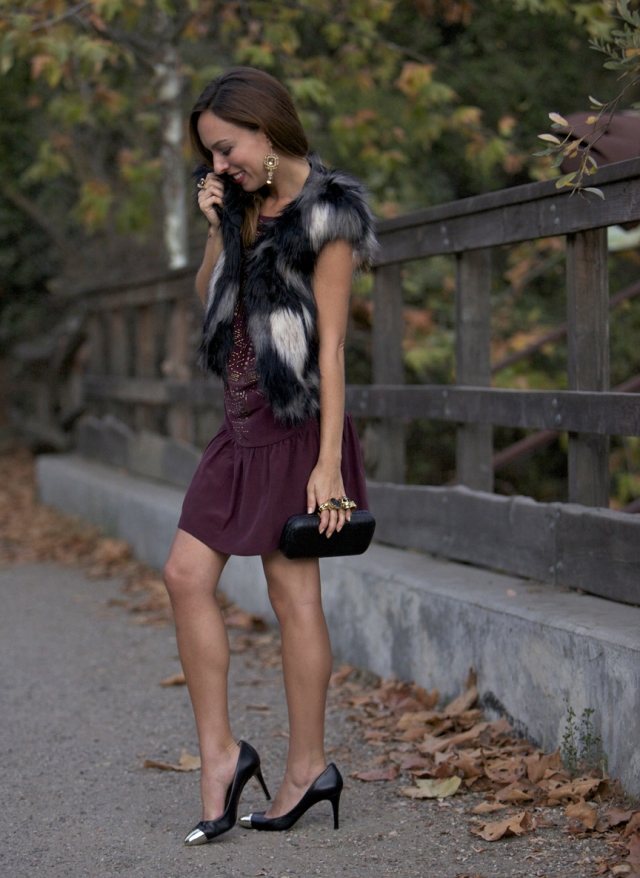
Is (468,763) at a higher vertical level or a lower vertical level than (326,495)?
lower

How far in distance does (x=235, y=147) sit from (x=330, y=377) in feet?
2.09

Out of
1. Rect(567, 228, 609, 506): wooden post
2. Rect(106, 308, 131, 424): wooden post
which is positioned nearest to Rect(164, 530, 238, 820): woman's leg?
Rect(567, 228, 609, 506): wooden post

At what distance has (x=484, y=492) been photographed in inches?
208

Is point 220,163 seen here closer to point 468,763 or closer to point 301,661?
point 301,661

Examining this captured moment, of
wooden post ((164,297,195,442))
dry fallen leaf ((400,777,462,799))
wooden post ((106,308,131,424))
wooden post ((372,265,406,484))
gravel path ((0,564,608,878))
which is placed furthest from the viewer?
wooden post ((106,308,131,424))

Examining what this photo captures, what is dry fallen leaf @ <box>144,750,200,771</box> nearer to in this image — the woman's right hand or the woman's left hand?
the woman's left hand

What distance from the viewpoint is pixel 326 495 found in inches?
145

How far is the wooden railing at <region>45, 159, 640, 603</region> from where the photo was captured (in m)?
4.36

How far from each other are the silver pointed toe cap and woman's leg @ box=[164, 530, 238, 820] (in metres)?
0.05

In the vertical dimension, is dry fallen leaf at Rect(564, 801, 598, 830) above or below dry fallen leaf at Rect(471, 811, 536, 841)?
above

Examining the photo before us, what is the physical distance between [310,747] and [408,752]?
0.78 metres

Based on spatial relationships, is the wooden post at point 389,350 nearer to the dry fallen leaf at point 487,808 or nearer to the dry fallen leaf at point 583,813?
the dry fallen leaf at point 487,808

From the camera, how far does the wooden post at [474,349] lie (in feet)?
17.6

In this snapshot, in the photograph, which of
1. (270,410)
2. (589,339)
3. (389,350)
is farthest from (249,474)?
(389,350)
